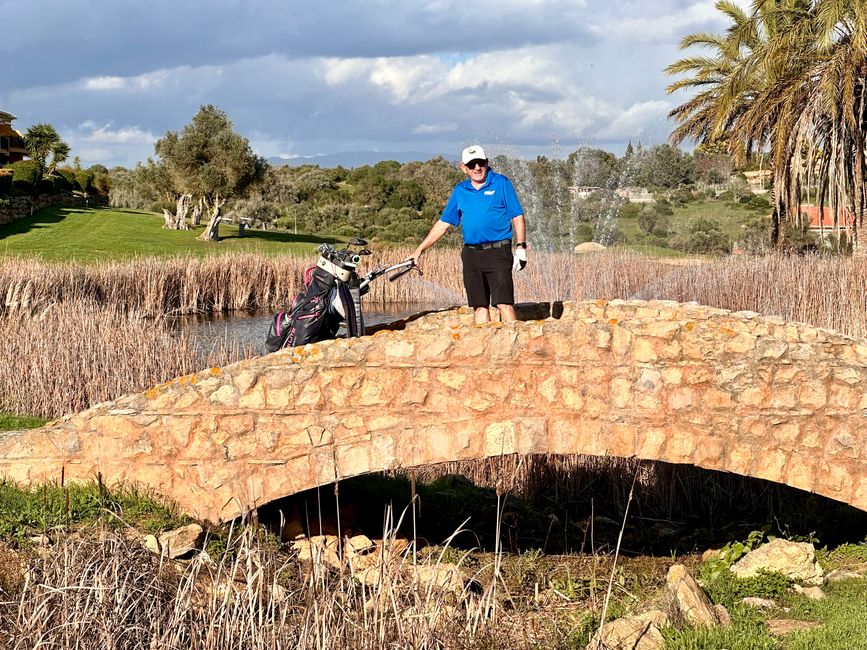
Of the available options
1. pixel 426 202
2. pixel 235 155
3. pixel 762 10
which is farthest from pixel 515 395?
pixel 426 202

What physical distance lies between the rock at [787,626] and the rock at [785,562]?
35.9 inches

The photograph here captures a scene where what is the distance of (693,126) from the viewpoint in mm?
27984

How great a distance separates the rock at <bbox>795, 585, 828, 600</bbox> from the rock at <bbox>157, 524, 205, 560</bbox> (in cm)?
448

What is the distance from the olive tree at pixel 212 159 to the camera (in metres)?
40.9

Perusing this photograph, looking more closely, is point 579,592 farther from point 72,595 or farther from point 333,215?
point 333,215

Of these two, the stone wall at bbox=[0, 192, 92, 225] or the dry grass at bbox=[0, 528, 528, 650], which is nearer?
the dry grass at bbox=[0, 528, 528, 650]

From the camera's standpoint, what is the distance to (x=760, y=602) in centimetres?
751

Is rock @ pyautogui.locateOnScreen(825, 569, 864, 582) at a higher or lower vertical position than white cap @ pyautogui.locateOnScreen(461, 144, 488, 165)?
lower

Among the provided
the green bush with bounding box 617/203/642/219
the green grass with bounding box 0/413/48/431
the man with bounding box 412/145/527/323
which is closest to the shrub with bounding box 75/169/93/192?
the green bush with bounding box 617/203/642/219

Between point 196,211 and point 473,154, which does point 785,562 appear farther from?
point 196,211

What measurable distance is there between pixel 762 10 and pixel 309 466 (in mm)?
19591

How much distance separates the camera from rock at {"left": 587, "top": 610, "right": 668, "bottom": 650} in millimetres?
6184

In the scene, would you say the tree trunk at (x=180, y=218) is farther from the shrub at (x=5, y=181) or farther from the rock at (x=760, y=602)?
the rock at (x=760, y=602)

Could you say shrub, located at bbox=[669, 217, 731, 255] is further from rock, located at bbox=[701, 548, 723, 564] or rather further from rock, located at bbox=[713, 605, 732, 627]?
rock, located at bbox=[713, 605, 732, 627]
